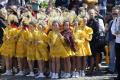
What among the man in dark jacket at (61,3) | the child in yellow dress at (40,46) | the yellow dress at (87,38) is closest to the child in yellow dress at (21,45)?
the child in yellow dress at (40,46)

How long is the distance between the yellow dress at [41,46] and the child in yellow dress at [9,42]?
76cm

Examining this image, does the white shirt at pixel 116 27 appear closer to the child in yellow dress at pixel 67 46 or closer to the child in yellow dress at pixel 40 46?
the child in yellow dress at pixel 67 46

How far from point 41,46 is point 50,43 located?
0.91 ft

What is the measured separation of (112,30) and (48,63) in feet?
→ 6.69

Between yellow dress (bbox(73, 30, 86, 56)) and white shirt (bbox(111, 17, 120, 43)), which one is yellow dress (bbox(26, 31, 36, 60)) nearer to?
yellow dress (bbox(73, 30, 86, 56))

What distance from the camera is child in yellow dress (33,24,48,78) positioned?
1289 cm

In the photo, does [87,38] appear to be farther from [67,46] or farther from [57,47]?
[57,47]

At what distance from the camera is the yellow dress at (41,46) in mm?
12891

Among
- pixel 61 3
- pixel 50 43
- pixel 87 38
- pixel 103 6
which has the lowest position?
pixel 50 43

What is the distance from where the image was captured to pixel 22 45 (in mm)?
13250

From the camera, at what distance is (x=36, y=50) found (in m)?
13.0

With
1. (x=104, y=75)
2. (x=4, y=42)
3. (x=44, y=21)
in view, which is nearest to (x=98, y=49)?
(x=104, y=75)

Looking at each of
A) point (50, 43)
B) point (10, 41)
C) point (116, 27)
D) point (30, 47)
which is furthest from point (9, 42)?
point (116, 27)

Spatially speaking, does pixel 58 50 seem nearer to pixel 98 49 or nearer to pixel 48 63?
pixel 48 63
